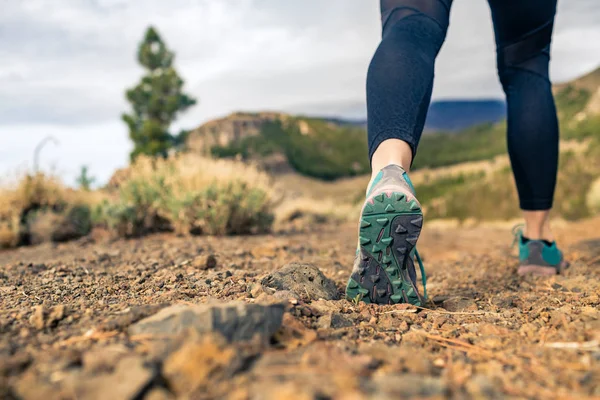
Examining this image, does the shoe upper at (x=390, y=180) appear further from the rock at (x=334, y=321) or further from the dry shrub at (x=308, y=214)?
the dry shrub at (x=308, y=214)

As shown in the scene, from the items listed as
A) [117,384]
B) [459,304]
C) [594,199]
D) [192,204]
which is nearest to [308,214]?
[192,204]

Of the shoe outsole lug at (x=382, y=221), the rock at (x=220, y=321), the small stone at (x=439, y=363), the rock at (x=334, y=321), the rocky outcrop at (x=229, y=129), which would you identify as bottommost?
the small stone at (x=439, y=363)

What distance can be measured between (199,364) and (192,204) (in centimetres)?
452

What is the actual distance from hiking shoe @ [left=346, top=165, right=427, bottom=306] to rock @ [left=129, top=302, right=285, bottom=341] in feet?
1.82

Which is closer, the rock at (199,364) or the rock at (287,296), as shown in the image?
the rock at (199,364)

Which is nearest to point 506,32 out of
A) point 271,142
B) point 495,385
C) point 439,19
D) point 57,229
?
point 439,19

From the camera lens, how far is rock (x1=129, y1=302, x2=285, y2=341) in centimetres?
101

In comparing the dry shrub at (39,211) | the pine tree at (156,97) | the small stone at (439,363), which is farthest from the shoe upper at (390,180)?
the pine tree at (156,97)

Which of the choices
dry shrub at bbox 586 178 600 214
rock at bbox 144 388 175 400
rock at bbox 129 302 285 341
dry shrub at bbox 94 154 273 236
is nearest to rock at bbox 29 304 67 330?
rock at bbox 129 302 285 341

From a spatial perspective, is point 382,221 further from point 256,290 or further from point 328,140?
point 328,140

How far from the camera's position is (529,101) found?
2.38 m

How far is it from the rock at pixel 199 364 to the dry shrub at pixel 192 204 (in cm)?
434

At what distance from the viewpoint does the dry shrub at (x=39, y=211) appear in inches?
242

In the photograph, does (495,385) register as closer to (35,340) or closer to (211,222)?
(35,340)
